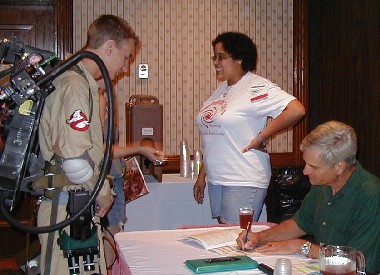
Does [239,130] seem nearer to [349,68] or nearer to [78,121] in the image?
[78,121]

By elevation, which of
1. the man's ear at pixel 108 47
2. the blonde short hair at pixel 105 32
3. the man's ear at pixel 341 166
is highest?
the blonde short hair at pixel 105 32

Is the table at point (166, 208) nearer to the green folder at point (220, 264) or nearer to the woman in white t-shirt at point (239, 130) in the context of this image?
the woman in white t-shirt at point (239, 130)

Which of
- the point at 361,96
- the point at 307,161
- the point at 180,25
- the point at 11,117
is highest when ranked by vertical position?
the point at 180,25

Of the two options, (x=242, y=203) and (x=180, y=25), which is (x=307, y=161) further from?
(x=180, y=25)

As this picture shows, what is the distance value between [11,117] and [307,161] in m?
1.13

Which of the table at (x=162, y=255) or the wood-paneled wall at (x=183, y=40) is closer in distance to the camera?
the table at (x=162, y=255)

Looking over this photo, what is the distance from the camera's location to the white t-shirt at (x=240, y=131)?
10.6 feet

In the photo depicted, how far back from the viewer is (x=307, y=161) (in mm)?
2297

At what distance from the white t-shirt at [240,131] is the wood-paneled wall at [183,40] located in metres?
1.92

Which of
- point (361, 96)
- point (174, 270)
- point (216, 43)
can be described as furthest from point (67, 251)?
point (361, 96)

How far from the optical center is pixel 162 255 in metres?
2.08

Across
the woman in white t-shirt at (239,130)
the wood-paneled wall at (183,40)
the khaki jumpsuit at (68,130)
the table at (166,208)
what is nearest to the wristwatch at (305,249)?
the khaki jumpsuit at (68,130)

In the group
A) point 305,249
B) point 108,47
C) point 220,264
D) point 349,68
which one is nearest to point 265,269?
point 220,264

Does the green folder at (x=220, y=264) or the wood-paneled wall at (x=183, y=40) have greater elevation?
the wood-paneled wall at (x=183, y=40)
